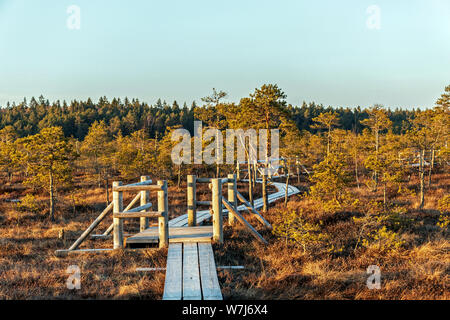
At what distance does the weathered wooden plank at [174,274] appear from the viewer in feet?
15.5

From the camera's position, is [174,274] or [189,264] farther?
[189,264]

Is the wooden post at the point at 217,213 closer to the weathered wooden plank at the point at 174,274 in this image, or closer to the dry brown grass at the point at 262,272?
the dry brown grass at the point at 262,272

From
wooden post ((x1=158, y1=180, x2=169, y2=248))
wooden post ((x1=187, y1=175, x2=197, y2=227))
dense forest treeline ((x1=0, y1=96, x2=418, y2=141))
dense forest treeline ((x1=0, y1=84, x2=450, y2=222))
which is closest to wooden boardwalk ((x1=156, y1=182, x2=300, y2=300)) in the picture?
wooden post ((x1=158, y1=180, x2=169, y2=248))

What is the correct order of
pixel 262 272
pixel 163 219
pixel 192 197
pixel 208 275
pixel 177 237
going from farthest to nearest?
1. pixel 192 197
2. pixel 177 237
3. pixel 163 219
4. pixel 262 272
5. pixel 208 275

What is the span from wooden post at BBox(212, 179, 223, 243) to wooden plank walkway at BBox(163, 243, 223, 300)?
501 mm

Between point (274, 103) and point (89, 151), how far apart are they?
19.5 m

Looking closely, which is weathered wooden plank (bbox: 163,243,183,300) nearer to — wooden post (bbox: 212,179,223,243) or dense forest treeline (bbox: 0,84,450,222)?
wooden post (bbox: 212,179,223,243)

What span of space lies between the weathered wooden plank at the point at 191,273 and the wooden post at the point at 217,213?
712 millimetres

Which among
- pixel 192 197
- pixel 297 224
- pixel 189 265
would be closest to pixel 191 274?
pixel 189 265

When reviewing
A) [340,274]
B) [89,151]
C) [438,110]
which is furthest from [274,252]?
[438,110]

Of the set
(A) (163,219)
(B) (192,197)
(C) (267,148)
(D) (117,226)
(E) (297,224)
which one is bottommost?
(E) (297,224)

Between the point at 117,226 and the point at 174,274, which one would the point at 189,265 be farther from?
the point at 117,226

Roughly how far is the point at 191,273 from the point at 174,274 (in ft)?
1.08

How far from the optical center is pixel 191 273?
18.5 ft
